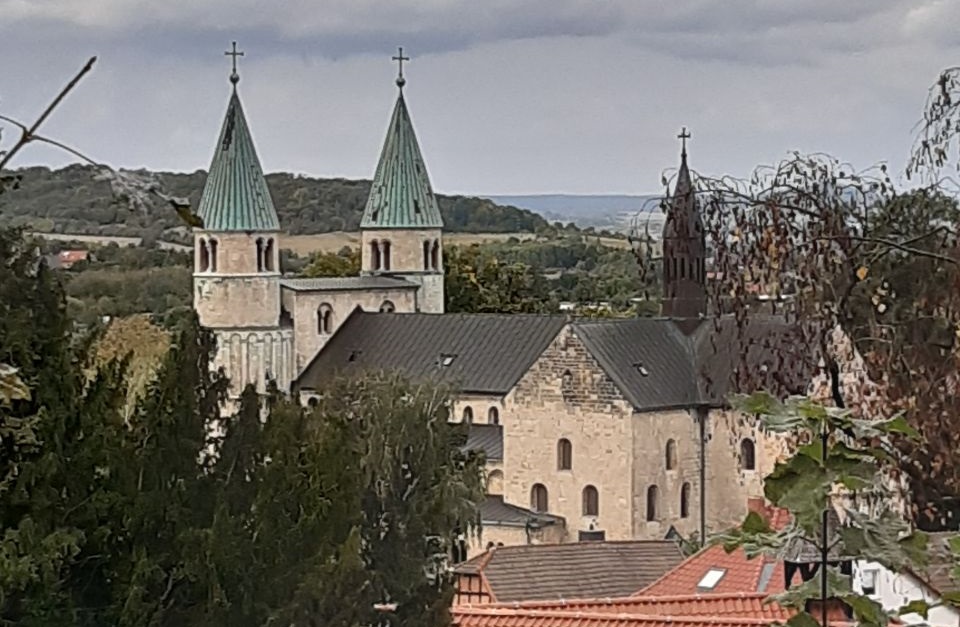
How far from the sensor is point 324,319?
5747 centimetres

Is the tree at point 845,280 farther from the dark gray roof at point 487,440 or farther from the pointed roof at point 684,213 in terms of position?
the dark gray roof at point 487,440

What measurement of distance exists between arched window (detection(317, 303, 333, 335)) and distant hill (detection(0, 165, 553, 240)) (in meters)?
5.38

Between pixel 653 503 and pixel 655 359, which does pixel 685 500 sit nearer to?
pixel 653 503

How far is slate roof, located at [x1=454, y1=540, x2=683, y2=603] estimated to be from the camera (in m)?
25.4

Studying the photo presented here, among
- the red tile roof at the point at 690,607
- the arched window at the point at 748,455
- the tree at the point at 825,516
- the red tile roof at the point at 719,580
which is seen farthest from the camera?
the arched window at the point at 748,455

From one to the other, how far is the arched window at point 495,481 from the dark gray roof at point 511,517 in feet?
2.28

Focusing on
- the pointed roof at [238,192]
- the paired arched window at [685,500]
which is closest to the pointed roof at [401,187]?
the pointed roof at [238,192]

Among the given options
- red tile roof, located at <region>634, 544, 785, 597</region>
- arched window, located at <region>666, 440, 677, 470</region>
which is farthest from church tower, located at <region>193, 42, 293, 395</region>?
red tile roof, located at <region>634, 544, 785, 597</region>

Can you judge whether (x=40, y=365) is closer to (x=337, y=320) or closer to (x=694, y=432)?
(x=694, y=432)

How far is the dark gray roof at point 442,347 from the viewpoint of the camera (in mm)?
52219

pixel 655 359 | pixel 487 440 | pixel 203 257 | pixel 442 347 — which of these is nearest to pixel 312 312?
pixel 203 257

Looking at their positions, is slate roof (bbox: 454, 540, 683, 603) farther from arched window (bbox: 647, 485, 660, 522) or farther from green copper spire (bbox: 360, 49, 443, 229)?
green copper spire (bbox: 360, 49, 443, 229)

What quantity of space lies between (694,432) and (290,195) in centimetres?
5715

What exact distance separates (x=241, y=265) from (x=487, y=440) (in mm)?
10787
